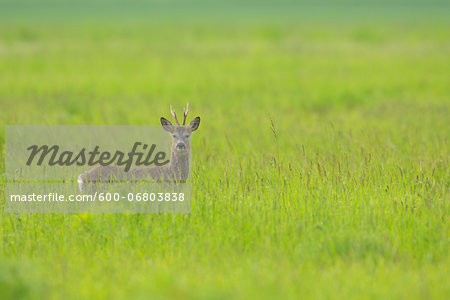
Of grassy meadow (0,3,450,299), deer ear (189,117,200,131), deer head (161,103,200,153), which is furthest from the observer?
deer ear (189,117,200,131)

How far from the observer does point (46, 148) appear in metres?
9.79

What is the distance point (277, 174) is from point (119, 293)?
10.6 feet

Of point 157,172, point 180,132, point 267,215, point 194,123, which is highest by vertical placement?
point 194,123

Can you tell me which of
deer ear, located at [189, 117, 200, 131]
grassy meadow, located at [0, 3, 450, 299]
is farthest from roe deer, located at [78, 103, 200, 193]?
grassy meadow, located at [0, 3, 450, 299]

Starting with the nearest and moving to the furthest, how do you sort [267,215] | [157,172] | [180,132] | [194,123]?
[267,215] → [180,132] → [194,123] → [157,172]

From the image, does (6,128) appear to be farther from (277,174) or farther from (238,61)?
(238,61)

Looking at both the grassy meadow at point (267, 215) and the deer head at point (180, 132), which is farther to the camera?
the deer head at point (180, 132)

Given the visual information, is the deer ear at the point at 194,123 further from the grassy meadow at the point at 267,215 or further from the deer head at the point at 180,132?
the grassy meadow at the point at 267,215

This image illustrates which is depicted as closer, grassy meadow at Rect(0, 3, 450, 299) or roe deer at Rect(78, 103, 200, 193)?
grassy meadow at Rect(0, 3, 450, 299)

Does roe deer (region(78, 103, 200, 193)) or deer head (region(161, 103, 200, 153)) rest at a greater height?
deer head (region(161, 103, 200, 153))

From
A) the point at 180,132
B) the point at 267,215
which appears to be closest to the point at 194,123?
the point at 180,132

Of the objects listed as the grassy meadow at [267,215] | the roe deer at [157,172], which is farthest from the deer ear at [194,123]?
the grassy meadow at [267,215]

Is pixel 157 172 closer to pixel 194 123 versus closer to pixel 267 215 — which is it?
pixel 194 123

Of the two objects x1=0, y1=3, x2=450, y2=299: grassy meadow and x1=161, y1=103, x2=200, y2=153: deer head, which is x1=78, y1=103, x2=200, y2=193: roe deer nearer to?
x1=161, y1=103, x2=200, y2=153: deer head
